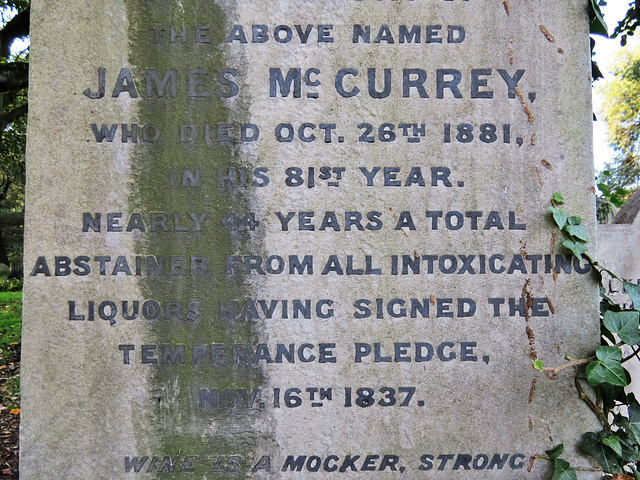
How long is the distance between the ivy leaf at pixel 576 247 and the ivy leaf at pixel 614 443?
890 mm

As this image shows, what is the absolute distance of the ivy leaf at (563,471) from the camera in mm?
2307

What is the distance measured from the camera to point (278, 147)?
2.43 m

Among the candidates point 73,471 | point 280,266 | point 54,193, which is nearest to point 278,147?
point 280,266

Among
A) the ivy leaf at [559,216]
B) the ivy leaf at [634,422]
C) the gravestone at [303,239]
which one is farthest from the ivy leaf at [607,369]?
the ivy leaf at [559,216]

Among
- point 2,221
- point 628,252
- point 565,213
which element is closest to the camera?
point 565,213

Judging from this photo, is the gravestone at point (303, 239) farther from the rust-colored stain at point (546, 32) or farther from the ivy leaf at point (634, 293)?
the ivy leaf at point (634, 293)

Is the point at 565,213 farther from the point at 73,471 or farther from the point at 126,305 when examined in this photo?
the point at 73,471

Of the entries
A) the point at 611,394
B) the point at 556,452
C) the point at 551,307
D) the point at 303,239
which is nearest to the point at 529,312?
the point at 551,307

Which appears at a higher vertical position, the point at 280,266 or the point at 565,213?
the point at 565,213

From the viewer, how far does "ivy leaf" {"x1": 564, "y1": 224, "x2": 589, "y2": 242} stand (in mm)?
2414

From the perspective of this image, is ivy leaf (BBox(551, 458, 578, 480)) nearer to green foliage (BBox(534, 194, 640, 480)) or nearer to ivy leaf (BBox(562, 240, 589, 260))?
green foliage (BBox(534, 194, 640, 480))

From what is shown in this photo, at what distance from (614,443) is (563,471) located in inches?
11.0

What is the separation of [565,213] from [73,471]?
277cm

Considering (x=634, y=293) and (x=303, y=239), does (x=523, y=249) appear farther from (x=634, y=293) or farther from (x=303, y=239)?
(x=303, y=239)
